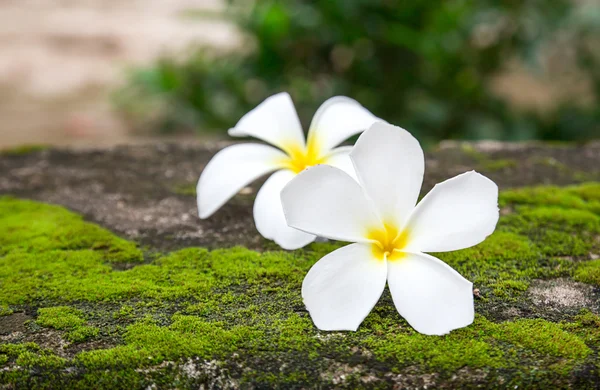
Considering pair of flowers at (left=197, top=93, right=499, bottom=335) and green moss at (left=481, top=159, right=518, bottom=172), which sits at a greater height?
pair of flowers at (left=197, top=93, right=499, bottom=335)

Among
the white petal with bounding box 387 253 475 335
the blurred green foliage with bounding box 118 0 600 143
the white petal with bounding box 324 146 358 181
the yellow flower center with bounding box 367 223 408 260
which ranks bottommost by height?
the blurred green foliage with bounding box 118 0 600 143

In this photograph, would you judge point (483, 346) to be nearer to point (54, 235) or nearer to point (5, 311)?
point (5, 311)

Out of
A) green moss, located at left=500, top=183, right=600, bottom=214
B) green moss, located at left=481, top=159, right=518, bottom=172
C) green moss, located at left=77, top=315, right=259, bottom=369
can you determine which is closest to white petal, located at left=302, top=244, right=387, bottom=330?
green moss, located at left=77, top=315, right=259, bottom=369

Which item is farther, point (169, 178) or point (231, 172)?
point (169, 178)

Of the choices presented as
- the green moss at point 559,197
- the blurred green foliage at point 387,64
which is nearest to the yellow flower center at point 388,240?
the green moss at point 559,197

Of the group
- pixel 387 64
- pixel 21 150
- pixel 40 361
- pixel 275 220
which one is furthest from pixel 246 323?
pixel 387 64

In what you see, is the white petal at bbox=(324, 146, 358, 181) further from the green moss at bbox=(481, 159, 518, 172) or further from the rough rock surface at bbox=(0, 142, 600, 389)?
the green moss at bbox=(481, 159, 518, 172)
